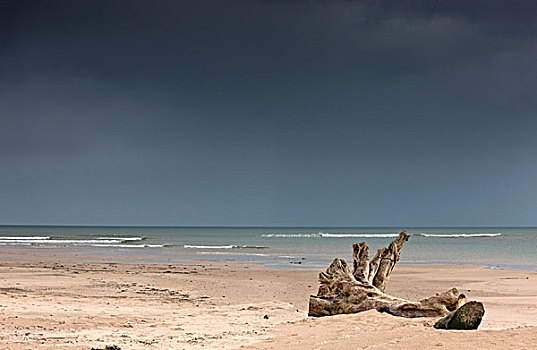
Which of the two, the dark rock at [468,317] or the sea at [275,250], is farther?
the sea at [275,250]

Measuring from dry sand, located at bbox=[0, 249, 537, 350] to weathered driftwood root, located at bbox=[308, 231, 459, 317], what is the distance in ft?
1.13

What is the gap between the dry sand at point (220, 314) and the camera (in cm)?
775

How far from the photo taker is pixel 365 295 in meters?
10.5

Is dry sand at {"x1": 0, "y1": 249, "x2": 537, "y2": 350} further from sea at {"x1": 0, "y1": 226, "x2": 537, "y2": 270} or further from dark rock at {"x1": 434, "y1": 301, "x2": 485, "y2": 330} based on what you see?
sea at {"x1": 0, "y1": 226, "x2": 537, "y2": 270}

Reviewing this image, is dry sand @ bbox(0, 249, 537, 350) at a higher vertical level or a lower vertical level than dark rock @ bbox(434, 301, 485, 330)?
lower

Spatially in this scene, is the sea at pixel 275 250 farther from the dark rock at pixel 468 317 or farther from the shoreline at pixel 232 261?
the dark rock at pixel 468 317

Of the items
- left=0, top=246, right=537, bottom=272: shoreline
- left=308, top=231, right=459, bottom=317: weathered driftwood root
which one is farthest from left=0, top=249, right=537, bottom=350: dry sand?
left=0, top=246, right=537, bottom=272: shoreline

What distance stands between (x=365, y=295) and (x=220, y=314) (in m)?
3.15

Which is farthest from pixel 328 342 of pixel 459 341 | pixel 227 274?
pixel 227 274

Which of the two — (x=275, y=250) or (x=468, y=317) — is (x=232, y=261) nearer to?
(x=275, y=250)

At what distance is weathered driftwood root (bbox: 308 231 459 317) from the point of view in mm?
9211

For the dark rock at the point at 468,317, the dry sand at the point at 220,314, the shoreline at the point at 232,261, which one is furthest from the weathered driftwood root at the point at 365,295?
the shoreline at the point at 232,261

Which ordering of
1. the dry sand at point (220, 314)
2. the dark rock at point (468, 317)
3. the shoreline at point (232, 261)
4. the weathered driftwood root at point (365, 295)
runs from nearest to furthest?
the dark rock at point (468, 317) < the dry sand at point (220, 314) < the weathered driftwood root at point (365, 295) < the shoreline at point (232, 261)

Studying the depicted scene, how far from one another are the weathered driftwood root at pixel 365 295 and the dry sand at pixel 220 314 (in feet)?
1.13
